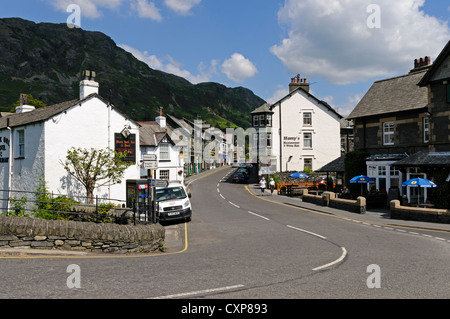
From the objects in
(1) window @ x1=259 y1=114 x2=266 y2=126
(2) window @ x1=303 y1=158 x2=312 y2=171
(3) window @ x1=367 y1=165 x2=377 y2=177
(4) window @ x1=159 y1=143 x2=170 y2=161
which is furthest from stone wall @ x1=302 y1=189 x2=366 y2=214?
(1) window @ x1=259 y1=114 x2=266 y2=126

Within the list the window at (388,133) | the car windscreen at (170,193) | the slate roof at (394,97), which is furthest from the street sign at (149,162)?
the window at (388,133)

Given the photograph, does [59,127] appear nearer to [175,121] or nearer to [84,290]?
[84,290]

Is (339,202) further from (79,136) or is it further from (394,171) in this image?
(79,136)

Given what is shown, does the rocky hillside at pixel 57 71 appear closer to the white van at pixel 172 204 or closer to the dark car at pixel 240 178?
the dark car at pixel 240 178

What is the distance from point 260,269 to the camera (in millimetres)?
8516

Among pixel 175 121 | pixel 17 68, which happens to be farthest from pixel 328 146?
pixel 17 68

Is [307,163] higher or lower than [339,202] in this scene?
higher

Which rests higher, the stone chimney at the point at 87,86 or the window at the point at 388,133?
the stone chimney at the point at 87,86

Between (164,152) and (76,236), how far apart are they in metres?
26.5

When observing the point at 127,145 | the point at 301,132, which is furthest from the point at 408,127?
the point at 301,132

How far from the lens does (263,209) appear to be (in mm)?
24016

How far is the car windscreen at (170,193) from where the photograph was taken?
61.9 ft

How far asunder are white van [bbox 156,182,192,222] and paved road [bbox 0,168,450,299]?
2.70m

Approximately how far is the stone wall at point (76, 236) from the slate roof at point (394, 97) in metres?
21.7
